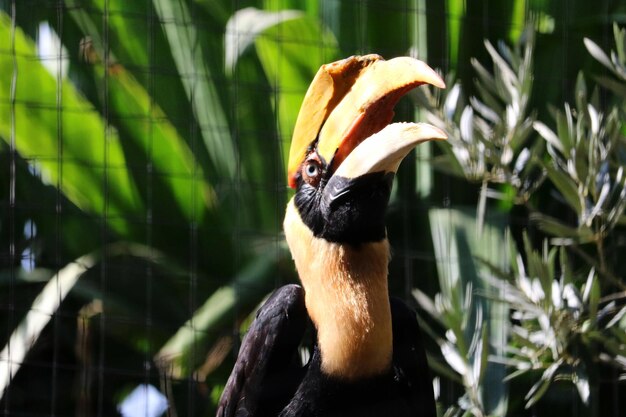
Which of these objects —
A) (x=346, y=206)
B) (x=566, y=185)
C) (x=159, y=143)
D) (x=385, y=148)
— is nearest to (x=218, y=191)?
(x=159, y=143)

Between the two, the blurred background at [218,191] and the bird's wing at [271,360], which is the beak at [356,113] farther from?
the blurred background at [218,191]

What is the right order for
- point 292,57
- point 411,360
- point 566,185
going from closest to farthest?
point 411,360
point 566,185
point 292,57

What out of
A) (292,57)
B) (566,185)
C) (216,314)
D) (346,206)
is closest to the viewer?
(346,206)

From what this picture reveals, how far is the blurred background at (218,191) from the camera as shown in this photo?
9.12 ft

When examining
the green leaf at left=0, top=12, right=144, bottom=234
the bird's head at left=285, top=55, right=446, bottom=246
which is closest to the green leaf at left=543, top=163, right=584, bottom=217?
the bird's head at left=285, top=55, right=446, bottom=246

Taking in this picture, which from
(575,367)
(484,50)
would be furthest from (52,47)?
(575,367)

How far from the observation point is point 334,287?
192 cm

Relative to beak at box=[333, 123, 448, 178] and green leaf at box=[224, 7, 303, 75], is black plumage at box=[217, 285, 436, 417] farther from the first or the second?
green leaf at box=[224, 7, 303, 75]

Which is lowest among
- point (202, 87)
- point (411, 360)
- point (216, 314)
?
point (216, 314)

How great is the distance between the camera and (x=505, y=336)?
276cm

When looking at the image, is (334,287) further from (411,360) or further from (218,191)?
(218,191)

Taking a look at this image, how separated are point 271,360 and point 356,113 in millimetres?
433

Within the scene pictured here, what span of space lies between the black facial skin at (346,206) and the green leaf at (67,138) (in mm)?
1263

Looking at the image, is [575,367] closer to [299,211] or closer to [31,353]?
[299,211]
